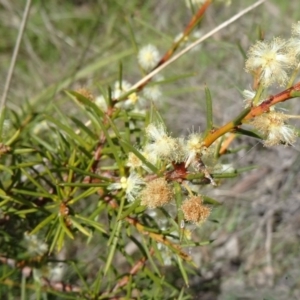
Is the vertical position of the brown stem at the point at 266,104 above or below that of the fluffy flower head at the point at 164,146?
above

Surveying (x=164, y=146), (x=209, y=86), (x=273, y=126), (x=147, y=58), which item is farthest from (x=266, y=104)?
(x=209, y=86)

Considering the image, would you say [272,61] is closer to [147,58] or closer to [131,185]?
[131,185]

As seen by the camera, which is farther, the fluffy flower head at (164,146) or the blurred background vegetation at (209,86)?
the blurred background vegetation at (209,86)

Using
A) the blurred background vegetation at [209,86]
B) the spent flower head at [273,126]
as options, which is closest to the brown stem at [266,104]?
the spent flower head at [273,126]

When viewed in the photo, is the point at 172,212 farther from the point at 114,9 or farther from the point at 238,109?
the point at 114,9

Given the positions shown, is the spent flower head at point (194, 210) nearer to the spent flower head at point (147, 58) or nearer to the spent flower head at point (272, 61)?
the spent flower head at point (272, 61)

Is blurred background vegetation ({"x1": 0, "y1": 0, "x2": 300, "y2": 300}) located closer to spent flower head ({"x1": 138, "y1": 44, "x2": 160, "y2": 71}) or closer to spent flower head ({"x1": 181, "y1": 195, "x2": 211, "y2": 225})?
spent flower head ({"x1": 138, "y1": 44, "x2": 160, "y2": 71})
